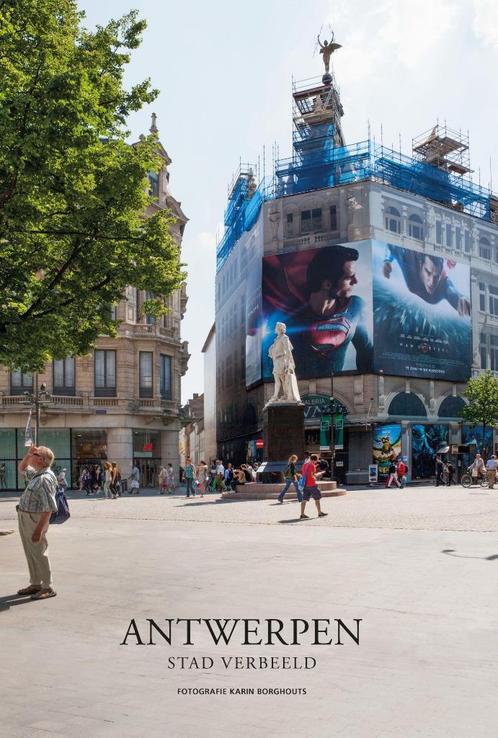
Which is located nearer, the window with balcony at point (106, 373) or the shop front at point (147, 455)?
the window with balcony at point (106, 373)

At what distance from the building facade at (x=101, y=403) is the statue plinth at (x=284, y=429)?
59.7ft

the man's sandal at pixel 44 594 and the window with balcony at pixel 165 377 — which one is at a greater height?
the window with balcony at pixel 165 377

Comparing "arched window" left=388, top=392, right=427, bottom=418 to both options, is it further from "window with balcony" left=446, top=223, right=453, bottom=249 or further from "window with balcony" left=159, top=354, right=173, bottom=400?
"window with balcony" left=159, top=354, right=173, bottom=400

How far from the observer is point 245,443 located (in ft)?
224

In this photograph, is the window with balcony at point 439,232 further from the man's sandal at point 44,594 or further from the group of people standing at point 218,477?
the man's sandal at point 44,594

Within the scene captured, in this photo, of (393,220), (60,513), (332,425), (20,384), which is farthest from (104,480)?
(393,220)

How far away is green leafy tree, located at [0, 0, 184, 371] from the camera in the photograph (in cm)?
1362

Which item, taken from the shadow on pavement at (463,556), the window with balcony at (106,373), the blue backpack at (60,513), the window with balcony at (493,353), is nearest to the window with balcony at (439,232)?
the window with balcony at (493,353)

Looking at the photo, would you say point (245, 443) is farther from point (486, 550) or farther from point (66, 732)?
point (66, 732)

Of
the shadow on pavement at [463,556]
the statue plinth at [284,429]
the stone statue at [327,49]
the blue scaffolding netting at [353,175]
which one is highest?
the stone statue at [327,49]

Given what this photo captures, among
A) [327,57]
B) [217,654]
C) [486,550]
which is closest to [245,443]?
[327,57]

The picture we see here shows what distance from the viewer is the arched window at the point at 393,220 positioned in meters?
56.2

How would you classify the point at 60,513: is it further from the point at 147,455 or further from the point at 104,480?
the point at 147,455

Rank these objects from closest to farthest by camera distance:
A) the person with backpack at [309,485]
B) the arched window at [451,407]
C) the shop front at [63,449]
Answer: the person with backpack at [309,485]
the shop front at [63,449]
the arched window at [451,407]
